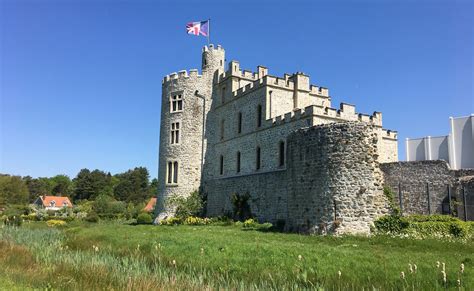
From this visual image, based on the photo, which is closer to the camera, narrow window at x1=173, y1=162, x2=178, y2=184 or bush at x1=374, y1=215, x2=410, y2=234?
bush at x1=374, y1=215, x2=410, y2=234

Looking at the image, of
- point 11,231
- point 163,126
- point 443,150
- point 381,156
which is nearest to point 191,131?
point 163,126

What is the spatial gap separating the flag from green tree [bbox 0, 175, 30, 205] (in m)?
59.8

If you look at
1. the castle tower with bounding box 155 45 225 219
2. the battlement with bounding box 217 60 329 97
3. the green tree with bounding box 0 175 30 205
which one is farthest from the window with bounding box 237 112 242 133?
the green tree with bounding box 0 175 30 205

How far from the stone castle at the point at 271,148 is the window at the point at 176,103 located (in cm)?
10

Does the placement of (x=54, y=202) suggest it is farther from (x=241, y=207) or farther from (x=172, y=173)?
(x=241, y=207)

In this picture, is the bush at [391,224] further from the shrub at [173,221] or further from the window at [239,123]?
the shrub at [173,221]

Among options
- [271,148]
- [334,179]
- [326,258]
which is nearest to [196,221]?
[271,148]

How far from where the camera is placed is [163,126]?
39812mm

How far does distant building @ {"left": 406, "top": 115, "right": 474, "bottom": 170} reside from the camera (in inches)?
1490

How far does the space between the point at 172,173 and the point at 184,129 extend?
4.19 m

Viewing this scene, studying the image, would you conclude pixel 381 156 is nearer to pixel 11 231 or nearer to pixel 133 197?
pixel 11 231

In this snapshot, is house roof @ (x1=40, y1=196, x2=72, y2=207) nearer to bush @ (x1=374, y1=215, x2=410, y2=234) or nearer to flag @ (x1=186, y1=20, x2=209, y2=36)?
flag @ (x1=186, y1=20, x2=209, y2=36)

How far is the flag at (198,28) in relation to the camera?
38.1m

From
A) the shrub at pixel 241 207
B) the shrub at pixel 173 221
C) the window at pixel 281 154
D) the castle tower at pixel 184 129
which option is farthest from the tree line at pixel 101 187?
the window at pixel 281 154
